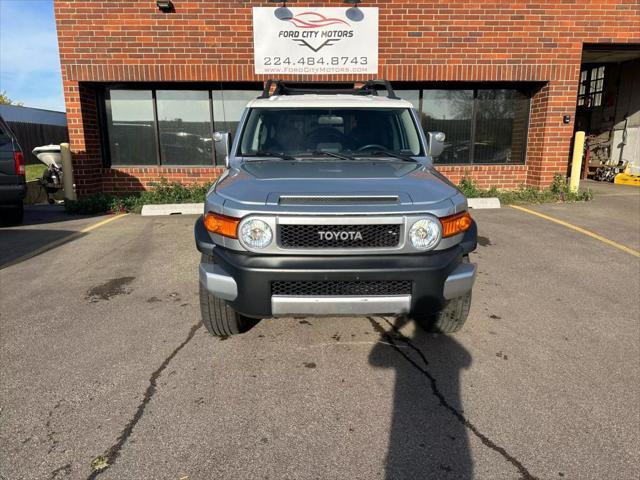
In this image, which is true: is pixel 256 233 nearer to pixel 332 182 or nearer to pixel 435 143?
pixel 332 182

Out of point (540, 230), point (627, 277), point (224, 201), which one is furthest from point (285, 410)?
point (540, 230)

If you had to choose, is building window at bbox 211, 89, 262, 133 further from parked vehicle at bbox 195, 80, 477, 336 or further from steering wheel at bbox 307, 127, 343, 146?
parked vehicle at bbox 195, 80, 477, 336

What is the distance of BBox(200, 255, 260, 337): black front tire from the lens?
332 cm

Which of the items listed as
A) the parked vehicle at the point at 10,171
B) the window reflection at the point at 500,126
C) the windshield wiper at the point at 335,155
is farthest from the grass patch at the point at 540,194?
the parked vehicle at the point at 10,171

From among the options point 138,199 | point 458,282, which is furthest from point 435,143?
point 138,199

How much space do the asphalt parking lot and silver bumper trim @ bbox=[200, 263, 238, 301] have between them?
605mm

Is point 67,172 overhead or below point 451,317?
overhead

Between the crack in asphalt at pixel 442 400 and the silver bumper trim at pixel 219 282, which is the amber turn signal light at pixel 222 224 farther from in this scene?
the crack in asphalt at pixel 442 400

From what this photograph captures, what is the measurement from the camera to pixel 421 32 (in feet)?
30.6

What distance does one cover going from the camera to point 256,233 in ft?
9.30

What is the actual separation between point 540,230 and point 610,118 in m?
10.4

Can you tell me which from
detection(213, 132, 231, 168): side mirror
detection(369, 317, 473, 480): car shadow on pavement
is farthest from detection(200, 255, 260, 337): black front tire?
detection(213, 132, 231, 168): side mirror

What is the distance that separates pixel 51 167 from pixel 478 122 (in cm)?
993

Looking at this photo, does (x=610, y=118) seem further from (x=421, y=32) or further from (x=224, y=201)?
(x=224, y=201)
